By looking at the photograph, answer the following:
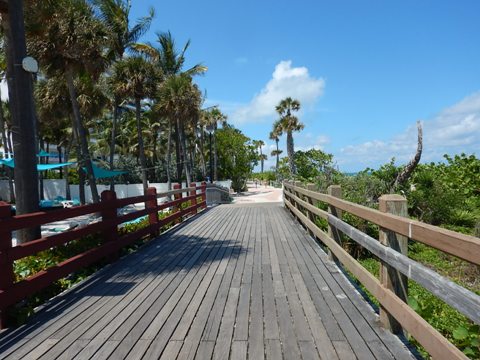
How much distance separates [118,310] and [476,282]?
7.38m

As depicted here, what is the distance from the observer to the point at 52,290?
4.79 m

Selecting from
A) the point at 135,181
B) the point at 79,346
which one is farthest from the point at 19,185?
the point at 135,181

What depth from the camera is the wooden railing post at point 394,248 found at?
3.25 metres

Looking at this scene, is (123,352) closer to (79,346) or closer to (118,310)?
(79,346)

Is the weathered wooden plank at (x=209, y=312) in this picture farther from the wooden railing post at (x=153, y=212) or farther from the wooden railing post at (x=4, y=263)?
the wooden railing post at (x=153, y=212)

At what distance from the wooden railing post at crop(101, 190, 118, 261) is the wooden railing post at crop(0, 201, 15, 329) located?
2.26 m

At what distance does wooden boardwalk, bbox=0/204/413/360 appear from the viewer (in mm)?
3121

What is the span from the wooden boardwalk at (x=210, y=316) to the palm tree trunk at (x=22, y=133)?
5.44 ft

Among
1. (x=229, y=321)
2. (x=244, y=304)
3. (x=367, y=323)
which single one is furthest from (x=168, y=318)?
(x=367, y=323)

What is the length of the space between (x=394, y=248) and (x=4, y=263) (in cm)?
353

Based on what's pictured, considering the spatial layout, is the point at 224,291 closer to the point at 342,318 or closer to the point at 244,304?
the point at 244,304

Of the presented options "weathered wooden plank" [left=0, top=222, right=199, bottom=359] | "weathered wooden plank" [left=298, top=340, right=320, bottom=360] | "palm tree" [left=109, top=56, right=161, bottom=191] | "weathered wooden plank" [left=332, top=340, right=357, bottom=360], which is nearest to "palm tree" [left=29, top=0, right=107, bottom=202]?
"palm tree" [left=109, top=56, right=161, bottom=191]

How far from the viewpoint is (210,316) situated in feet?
12.5

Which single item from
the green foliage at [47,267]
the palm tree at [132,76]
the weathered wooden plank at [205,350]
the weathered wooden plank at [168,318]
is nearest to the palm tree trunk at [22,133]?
the green foliage at [47,267]
